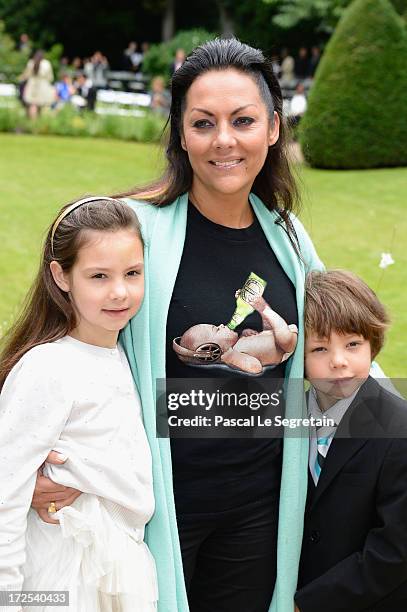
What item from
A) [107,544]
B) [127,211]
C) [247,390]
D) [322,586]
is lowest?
[322,586]

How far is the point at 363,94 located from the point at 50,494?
11.9 meters

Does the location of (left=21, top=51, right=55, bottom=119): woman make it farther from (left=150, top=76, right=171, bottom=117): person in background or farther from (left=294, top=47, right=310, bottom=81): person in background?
(left=294, top=47, right=310, bottom=81): person in background

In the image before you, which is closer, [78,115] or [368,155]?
[368,155]

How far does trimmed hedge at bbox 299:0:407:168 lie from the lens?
13.1 metres

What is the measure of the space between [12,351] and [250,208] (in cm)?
85

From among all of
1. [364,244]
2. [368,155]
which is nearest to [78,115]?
[368,155]

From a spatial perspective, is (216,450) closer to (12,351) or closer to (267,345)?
(267,345)

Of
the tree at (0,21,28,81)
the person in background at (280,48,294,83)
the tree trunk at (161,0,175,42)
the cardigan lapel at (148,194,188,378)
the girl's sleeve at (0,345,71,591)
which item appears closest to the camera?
the girl's sleeve at (0,345,71,591)

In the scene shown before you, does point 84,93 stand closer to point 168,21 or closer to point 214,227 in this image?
point 168,21

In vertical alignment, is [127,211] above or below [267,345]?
above

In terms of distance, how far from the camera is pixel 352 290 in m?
2.65

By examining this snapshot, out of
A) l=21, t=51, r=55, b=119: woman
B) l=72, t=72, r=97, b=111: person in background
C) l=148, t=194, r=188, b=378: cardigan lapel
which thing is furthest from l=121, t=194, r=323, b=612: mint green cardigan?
l=72, t=72, r=97, b=111: person in background

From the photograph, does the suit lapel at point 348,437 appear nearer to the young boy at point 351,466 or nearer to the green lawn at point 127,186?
the young boy at point 351,466

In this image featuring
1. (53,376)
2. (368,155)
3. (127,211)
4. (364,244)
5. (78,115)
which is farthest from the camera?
(78,115)
